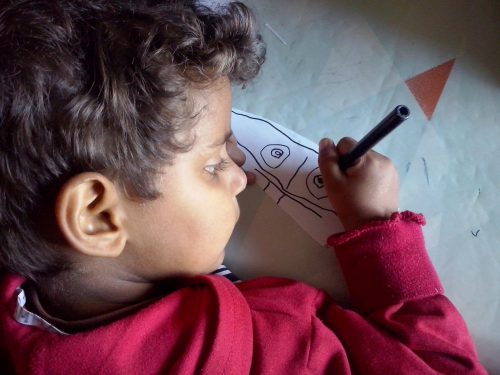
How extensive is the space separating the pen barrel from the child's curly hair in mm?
166

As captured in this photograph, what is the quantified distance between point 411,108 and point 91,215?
0.42 m

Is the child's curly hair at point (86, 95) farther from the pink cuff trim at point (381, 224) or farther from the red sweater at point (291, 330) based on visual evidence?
the pink cuff trim at point (381, 224)

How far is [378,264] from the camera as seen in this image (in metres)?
0.53

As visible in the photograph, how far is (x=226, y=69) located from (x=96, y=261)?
0.71ft

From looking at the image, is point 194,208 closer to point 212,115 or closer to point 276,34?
point 212,115

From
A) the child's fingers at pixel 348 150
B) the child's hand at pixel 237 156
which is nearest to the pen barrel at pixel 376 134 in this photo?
the child's fingers at pixel 348 150

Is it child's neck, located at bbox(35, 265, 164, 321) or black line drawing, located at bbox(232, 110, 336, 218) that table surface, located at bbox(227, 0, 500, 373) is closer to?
black line drawing, located at bbox(232, 110, 336, 218)

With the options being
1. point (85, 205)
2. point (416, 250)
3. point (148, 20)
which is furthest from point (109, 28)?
point (416, 250)

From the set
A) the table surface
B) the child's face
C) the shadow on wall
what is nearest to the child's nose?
the child's face

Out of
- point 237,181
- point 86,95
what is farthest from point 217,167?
point 86,95

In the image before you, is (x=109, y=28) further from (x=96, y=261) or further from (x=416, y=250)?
(x=416, y=250)

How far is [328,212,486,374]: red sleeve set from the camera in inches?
19.5

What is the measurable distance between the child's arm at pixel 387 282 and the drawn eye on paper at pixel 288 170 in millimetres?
28

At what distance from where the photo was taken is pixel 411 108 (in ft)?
2.05
